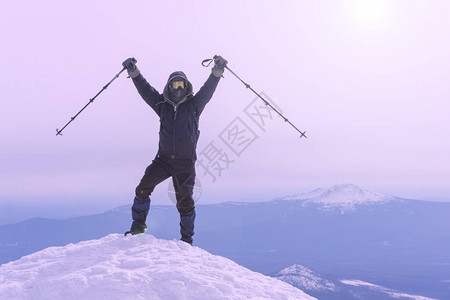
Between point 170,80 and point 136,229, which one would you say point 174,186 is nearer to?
point 136,229

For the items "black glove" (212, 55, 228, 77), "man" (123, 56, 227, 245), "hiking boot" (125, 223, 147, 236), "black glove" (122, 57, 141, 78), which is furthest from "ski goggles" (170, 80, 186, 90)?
"hiking boot" (125, 223, 147, 236)

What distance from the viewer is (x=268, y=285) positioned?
589 cm

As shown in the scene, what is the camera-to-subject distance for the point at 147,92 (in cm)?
802

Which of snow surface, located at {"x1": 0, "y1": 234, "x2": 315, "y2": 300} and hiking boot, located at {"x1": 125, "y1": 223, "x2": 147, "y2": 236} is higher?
hiking boot, located at {"x1": 125, "y1": 223, "x2": 147, "y2": 236}

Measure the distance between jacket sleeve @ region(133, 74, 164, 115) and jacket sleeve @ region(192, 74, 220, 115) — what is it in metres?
0.83

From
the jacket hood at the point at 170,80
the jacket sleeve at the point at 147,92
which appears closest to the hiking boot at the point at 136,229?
the jacket sleeve at the point at 147,92

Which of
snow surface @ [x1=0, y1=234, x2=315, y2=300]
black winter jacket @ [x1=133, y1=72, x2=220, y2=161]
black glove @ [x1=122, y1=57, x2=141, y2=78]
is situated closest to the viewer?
snow surface @ [x1=0, y1=234, x2=315, y2=300]

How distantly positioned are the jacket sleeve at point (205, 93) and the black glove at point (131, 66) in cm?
148

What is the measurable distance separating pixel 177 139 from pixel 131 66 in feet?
6.53

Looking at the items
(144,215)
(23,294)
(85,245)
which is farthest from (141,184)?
(23,294)

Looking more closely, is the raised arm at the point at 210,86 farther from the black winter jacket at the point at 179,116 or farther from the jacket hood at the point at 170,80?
the jacket hood at the point at 170,80

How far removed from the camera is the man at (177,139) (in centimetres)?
767

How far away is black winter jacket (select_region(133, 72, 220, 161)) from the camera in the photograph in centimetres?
764

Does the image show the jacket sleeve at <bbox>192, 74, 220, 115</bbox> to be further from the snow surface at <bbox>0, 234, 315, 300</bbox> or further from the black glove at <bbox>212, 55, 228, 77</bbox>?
the snow surface at <bbox>0, 234, 315, 300</bbox>
